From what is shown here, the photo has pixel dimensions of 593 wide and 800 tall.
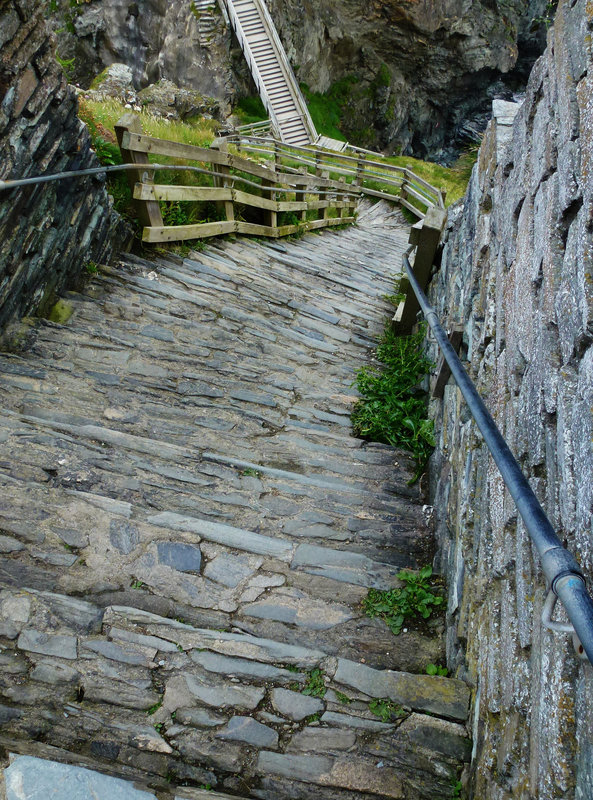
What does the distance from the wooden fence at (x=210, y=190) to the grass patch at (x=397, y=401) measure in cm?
311

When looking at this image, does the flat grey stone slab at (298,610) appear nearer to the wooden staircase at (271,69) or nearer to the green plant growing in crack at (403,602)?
the green plant growing in crack at (403,602)

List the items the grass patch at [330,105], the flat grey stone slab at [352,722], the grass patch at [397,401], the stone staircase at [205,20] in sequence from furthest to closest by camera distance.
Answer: the grass patch at [330,105], the stone staircase at [205,20], the grass patch at [397,401], the flat grey stone slab at [352,722]

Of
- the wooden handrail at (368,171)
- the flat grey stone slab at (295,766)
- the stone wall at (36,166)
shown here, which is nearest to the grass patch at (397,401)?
the flat grey stone slab at (295,766)

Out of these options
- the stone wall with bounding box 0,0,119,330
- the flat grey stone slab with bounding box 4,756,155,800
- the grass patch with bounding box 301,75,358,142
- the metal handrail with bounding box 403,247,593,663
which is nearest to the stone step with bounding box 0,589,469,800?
the flat grey stone slab with bounding box 4,756,155,800

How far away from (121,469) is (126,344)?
69.7 inches

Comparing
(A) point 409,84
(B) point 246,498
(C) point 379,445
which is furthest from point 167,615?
(A) point 409,84

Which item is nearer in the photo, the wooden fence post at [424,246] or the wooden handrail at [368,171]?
the wooden fence post at [424,246]

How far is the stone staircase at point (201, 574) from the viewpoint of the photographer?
82.4 inches

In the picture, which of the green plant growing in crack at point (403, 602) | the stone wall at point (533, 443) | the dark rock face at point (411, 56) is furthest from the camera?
the dark rock face at point (411, 56)

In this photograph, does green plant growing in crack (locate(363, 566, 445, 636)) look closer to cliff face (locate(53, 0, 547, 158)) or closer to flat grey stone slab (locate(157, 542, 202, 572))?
flat grey stone slab (locate(157, 542, 202, 572))

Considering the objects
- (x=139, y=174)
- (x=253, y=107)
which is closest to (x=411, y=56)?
(x=253, y=107)

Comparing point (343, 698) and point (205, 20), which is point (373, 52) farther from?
point (343, 698)

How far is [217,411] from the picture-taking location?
4586 mm

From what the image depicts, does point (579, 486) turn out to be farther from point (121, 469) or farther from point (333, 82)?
point (333, 82)
